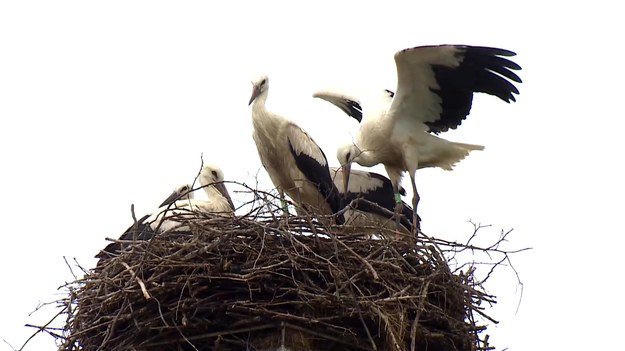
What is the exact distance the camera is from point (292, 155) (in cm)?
841

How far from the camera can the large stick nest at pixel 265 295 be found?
20.4 ft

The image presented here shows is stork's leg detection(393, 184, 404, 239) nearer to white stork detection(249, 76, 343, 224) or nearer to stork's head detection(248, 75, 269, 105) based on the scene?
white stork detection(249, 76, 343, 224)

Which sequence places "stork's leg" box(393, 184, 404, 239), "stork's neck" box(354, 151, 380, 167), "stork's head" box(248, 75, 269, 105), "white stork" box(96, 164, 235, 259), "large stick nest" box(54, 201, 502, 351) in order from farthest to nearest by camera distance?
"stork's neck" box(354, 151, 380, 167), "stork's head" box(248, 75, 269, 105), "stork's leg" box(393, 184, 404, 239), "white stork" box(96, 164, 235, 259), "large stick nest" box(54, 201, 502, 351)

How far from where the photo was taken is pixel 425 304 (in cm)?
660

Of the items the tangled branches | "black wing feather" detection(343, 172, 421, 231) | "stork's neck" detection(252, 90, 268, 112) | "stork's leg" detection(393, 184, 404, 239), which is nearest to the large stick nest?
the tangled branches

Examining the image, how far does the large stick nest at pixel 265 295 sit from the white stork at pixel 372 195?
73.7 inches

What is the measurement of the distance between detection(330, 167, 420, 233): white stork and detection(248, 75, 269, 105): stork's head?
801mm

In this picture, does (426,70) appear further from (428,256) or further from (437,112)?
(428,256)

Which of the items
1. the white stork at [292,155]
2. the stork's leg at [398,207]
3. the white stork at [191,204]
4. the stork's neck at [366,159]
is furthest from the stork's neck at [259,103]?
the stork's leg at [398,207]

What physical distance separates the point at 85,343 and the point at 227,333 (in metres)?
0.88

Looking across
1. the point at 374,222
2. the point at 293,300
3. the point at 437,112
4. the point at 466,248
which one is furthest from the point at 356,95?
the point at 293,300

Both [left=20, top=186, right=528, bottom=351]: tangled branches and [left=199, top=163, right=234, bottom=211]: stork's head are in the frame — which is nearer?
[left=20, top=186, right=528, bottom=351]: tangled branches

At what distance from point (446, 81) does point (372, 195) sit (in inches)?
41.9

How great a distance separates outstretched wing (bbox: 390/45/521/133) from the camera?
27.7 feet
